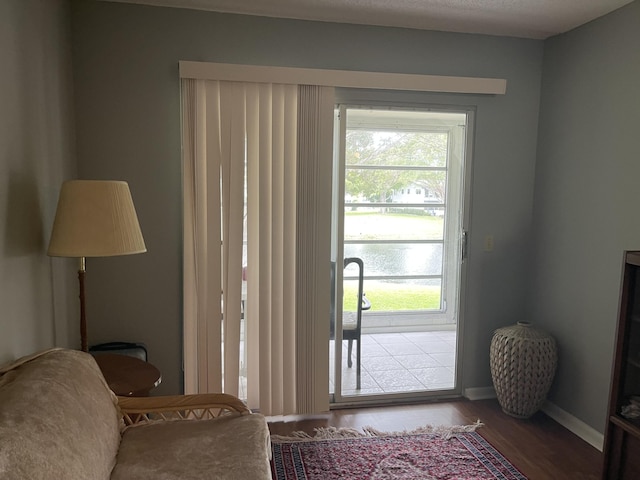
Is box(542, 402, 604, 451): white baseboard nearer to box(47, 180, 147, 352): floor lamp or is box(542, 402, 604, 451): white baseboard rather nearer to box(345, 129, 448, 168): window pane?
box(345, 129, 448, 168): window pane

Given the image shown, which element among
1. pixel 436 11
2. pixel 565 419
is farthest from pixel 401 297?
pixel 436 11

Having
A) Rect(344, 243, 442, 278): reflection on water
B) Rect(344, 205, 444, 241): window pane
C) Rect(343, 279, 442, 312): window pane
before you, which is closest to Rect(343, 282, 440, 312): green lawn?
Rect(343, 279, 442, 312): window pane

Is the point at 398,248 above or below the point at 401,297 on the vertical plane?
above

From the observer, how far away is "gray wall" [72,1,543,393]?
2.83m

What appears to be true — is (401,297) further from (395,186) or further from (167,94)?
(167,94)

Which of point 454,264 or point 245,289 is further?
point 454,264

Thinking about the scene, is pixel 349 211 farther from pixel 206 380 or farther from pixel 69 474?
pixel 69 474

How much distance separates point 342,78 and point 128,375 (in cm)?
201

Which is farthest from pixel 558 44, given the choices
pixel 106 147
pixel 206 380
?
pixel 206 380

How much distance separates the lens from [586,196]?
3014mm

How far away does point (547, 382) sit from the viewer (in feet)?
10.3

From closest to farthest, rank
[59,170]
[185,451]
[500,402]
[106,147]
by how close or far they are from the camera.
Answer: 1. [185,451]
2. [59,170]
3. [106,147]
4. [500,402]

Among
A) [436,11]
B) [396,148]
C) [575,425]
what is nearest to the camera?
[436,11]

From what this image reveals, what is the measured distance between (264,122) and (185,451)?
1.84 m
